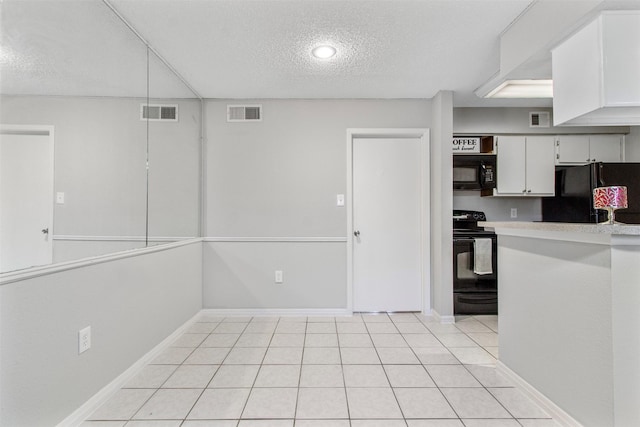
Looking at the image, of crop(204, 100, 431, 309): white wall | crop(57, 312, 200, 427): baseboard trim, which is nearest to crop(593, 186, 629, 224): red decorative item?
crop(204, 100, 431, 309): white wall

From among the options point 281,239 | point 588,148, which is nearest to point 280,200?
point 281,239

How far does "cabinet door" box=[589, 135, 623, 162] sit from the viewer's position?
353 centimetres

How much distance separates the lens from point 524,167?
139 inches

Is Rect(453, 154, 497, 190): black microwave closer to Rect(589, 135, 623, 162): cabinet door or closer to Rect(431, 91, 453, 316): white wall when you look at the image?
Rect(431, 91, 453, 316): white wall

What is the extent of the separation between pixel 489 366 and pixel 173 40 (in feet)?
10.9

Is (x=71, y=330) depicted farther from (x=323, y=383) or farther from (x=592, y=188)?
(x=592, y=188)

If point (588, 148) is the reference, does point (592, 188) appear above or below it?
below

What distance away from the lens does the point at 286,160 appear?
10.7 ft

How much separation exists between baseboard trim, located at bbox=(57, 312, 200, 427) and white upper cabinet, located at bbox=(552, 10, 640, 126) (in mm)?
3171

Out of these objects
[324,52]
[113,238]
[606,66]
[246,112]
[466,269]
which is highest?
[324,52]

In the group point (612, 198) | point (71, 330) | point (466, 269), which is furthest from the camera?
point (466, 269)

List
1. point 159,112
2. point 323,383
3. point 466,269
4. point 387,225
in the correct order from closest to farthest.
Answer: point 323,383 → point 159,112 → point 466,269 → point 387,225

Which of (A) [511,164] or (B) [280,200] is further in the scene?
(A) [511,164]

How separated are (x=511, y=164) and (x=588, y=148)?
0.94m
